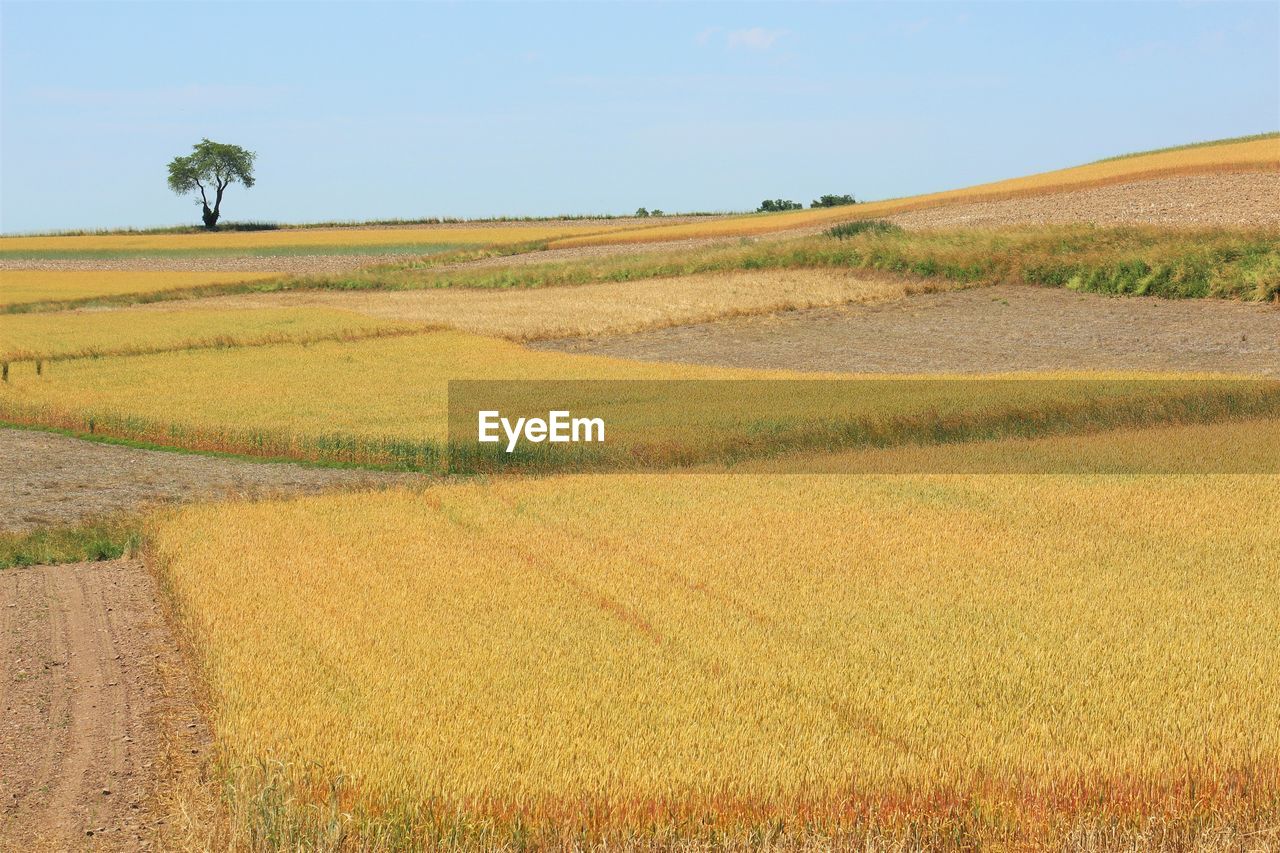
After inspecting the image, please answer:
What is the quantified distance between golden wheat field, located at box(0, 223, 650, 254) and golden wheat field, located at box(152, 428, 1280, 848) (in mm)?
59068

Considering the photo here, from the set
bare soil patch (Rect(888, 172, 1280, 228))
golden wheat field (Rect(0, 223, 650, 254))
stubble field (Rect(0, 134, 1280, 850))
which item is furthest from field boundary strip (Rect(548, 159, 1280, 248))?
stubble field (Rect(0, 134, 1280, 850))

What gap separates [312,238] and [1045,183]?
43.2 m

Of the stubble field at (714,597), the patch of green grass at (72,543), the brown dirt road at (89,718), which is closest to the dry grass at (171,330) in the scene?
the stubble field at (714,597)

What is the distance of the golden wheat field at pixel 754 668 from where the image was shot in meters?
6.25

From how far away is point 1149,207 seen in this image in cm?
4562

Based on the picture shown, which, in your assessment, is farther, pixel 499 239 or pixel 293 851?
pixel 499 239

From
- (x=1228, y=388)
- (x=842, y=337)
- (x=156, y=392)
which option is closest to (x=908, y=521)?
(x=1228, y=388)

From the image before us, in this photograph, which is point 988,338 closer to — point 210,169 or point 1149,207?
point 1149,207

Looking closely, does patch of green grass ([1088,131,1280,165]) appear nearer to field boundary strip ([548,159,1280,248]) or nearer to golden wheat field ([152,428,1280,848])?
field boundary strip ([548,159,1280,248])

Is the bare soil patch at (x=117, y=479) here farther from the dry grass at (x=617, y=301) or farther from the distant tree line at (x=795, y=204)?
the distant tree line at (x=795, y=204)

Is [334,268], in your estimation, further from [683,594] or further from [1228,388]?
[683,594]

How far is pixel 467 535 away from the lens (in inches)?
489

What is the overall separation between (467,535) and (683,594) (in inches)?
130

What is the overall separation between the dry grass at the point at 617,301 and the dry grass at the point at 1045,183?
18639 mm
